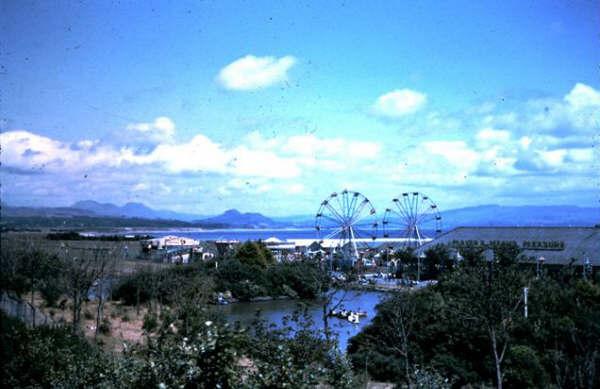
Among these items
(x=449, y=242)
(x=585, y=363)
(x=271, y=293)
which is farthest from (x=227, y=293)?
(x=585, y=363)

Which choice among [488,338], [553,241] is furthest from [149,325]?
[553,241]

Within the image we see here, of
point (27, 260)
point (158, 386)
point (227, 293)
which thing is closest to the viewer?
point (158, 386)

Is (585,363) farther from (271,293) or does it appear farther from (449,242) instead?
(449,242)

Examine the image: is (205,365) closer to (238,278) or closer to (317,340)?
(317,340)

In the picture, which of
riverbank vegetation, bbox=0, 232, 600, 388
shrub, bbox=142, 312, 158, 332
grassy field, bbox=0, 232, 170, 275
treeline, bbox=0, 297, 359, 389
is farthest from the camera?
grassy field, bbox=0, 232, 170, 275

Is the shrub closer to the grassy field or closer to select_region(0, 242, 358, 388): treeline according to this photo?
select_region(0, 242, 358, 388): treeline

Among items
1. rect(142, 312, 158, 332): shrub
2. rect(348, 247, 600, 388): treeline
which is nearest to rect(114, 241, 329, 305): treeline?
rect(142, 312, 158, 332): shrub
